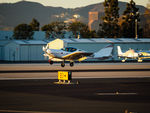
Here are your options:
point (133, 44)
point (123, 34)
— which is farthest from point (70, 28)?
point (133, 44)

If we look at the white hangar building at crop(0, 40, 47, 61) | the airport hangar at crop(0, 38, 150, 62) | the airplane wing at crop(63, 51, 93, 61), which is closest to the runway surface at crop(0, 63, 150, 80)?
the airplane wing at crop(63, 51, 93, 61)

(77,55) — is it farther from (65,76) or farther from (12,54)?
(12,54)

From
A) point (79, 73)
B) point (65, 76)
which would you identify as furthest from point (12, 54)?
point (65, 76)

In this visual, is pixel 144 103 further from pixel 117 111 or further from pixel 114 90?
pixel 114 90

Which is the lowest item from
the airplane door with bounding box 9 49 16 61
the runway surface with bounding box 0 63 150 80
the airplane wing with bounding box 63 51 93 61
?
the airplane door with bounding box 9 49 16 61

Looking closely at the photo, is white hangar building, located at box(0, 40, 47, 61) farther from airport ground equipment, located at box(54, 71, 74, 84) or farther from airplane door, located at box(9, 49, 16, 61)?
airport ground equipment, located at box(54, 71, 74, 84)

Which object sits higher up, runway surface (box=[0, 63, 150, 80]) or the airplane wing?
the airplane wing

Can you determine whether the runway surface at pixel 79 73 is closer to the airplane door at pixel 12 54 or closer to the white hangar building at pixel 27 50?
the white hangar building at pixel 27 50

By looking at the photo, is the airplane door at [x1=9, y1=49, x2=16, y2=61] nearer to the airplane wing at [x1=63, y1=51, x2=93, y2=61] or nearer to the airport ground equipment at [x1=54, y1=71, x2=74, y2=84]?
the airplane wing at [x1=63, y1=51, x2=93, y2=61]

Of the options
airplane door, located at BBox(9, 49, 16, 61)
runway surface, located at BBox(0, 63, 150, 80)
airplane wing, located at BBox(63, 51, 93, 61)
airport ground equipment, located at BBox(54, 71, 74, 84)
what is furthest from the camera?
airplane door, located at BBox(9, 49, 16, 61)

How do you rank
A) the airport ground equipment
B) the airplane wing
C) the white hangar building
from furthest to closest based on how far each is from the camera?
1. the white hangar building
2. the airplane wing
3. the airport ground equipment

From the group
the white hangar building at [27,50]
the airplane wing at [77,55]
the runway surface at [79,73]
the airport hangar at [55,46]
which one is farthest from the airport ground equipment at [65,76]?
the white hangar building at [27,50]

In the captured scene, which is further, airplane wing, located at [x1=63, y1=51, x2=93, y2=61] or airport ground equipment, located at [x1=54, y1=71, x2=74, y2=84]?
airplane wing, located at [x1=63, y1=51, x2=93, y2=61]

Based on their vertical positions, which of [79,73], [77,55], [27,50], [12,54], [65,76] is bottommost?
[12,54]
